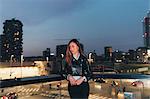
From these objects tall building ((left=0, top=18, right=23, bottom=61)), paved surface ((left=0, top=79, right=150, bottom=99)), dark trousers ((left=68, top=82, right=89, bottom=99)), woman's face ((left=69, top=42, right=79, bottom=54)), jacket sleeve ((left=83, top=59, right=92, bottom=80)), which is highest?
tall building ((left=0, top=18, right=23, bottom=61))

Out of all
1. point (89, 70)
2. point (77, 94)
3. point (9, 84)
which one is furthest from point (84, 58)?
point (9, 84)

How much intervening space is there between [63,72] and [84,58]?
537mm

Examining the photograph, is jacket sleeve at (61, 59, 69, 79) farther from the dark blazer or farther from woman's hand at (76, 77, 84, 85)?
woman's hand at (76, 77, 84, 85)

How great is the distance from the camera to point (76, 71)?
5.85m

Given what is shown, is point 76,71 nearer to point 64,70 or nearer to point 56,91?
point 64,70

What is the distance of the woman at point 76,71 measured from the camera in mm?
5801

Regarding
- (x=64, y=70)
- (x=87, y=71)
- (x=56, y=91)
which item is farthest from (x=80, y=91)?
(x=56, y=91)

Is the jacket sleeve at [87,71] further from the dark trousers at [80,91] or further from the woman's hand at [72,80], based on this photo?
the woman's hand at [72,80]

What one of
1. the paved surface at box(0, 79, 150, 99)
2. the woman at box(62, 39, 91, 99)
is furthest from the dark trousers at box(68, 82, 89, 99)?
the paved surface at box(0, 79, 150, 99)

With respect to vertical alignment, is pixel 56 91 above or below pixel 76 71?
below

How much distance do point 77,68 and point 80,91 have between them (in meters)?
0.48

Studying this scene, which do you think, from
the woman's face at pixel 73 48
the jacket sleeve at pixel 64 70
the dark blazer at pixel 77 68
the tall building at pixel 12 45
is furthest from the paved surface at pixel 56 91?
the tall building at pixel 12 45

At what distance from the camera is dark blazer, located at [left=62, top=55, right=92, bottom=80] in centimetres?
585

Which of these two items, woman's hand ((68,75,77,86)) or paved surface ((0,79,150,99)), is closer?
woman's hand ((68,75,77,86))
